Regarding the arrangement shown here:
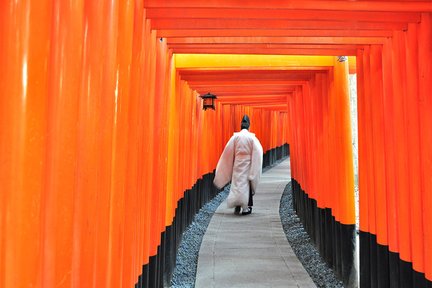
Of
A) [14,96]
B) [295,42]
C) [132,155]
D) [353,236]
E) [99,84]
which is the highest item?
[295,42]

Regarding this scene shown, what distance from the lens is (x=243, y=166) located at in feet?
31.2

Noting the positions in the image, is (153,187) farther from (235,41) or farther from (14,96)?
(14,96)

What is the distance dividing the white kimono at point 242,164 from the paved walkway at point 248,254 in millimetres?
455

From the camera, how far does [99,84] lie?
5.92ft

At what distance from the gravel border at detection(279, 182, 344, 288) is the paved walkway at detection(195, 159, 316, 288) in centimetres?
12

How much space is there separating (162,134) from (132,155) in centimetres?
166

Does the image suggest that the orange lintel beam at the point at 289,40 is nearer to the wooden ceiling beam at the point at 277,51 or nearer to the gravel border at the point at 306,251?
the wooden ceiling beam at the point at 277,51

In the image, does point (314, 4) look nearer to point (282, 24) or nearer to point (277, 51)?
point (282, 24)

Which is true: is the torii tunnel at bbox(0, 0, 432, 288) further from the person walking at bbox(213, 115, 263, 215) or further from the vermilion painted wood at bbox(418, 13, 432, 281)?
the person walking at bbox(213, 115, 263, 215)

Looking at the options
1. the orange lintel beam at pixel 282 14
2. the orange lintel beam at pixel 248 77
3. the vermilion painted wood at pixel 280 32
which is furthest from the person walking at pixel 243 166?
the orange lintel beam at pixel 282 14

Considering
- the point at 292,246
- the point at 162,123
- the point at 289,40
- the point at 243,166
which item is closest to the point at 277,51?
the point at 289,40

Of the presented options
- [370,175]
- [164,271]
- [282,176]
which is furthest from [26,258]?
[282,176]

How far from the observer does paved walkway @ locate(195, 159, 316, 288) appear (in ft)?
17.4

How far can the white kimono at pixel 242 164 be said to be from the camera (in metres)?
9.41
